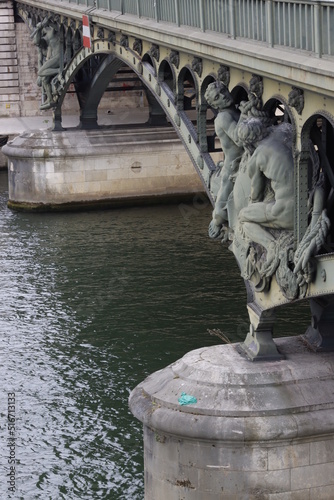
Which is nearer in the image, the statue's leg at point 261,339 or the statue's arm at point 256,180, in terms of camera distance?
the statue's arm at point 256,180

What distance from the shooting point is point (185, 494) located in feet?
50.0

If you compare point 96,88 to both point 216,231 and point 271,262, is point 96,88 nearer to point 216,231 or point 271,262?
point 216,231

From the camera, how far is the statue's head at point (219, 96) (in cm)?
1727

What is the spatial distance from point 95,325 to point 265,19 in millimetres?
10873

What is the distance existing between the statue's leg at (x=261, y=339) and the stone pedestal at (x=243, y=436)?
0.56m

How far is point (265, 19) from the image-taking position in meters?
15.5

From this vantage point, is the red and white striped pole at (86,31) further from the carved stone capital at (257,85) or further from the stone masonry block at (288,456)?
the stone masonry block at (288,456)

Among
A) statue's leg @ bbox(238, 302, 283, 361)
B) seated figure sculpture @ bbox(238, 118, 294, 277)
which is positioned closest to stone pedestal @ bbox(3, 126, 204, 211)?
statue's leg @ bbox(238, 302, 283, 361)

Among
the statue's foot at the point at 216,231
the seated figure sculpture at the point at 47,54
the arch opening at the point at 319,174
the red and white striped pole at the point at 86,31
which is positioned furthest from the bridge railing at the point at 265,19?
the seated figure sculpture at the point at 47,54

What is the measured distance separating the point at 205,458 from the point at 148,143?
2532cm

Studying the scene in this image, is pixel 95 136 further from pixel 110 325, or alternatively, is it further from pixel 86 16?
pixel 110 325

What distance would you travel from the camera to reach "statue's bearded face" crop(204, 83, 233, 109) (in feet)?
56.6

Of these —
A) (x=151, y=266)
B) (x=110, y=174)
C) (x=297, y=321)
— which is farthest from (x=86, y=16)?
(x=297, y=321)

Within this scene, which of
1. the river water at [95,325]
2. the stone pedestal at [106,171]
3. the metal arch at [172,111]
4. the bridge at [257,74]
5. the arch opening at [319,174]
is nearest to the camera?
the bridge at [257,74]
